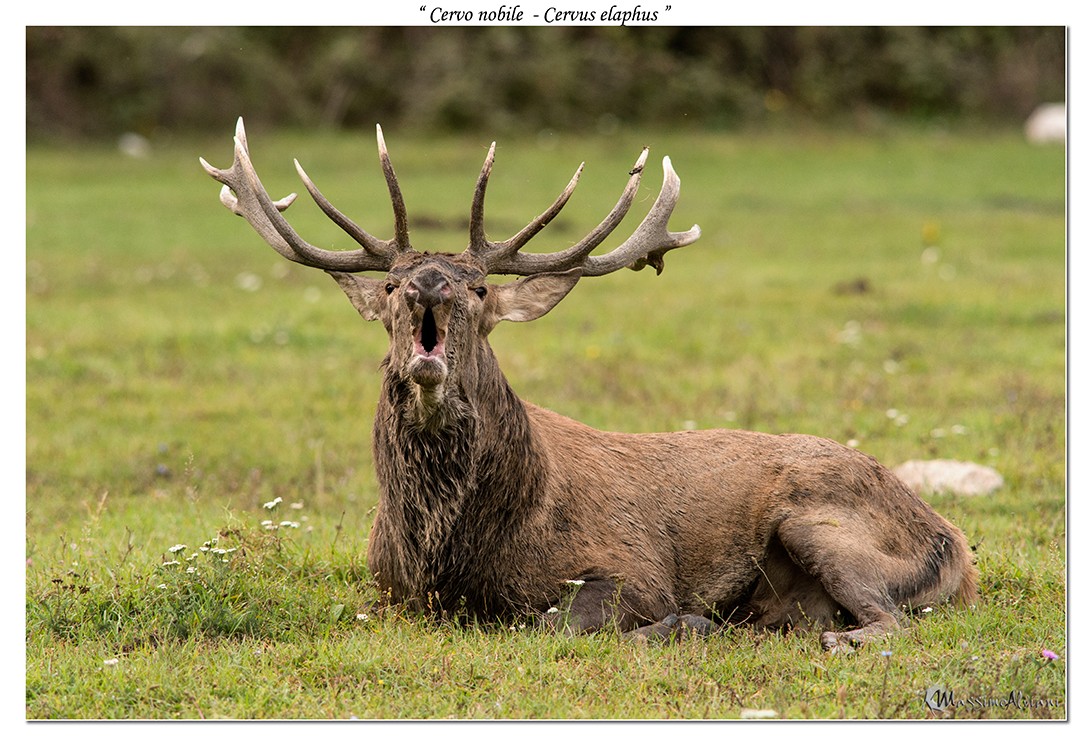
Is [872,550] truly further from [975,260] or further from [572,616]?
[975,260]

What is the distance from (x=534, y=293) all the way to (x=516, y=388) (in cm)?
498

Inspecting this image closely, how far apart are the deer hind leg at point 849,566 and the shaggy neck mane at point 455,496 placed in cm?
139

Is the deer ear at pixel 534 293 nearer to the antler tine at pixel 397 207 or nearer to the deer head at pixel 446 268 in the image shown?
the deer head at pixel 446 268

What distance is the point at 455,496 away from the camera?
6.68 meters

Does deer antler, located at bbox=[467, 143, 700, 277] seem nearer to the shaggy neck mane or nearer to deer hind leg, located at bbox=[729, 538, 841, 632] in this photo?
the shaggy neck mane

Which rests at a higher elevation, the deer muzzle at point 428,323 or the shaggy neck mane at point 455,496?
the deer muzzle at point 428,323

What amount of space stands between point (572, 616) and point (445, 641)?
0.63 metres

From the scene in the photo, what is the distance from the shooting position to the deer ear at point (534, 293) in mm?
6992

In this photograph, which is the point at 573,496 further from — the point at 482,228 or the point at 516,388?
the point at 516,388

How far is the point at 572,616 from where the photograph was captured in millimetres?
6562

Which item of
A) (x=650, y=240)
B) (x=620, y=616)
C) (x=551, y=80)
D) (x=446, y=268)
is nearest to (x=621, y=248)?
(x=650, y=240)

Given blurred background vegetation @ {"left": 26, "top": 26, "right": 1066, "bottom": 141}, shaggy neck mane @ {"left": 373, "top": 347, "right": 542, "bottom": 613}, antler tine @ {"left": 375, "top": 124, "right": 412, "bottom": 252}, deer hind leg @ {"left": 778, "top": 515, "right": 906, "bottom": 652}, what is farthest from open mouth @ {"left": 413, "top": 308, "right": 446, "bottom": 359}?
blurred background vegetation @ {"left": 26, "top": 26, "right": 1066, "bottom": 141}

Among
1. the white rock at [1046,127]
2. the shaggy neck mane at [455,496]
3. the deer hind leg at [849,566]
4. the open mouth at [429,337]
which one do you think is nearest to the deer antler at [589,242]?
the shaggy neck mane at [455,496]
